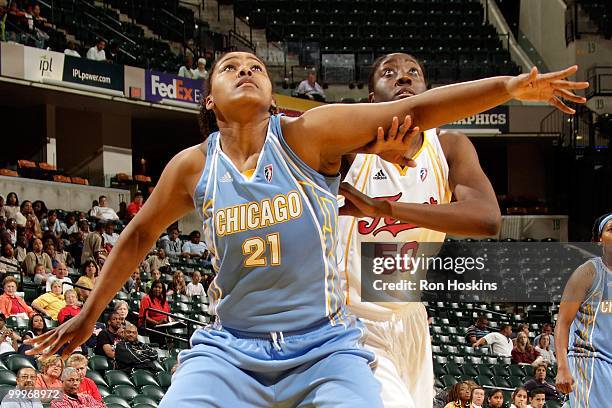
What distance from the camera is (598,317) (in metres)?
5.98

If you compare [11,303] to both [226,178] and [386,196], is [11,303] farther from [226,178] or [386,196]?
[226,178]

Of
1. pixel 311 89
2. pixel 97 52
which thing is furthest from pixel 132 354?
pixel 311 89

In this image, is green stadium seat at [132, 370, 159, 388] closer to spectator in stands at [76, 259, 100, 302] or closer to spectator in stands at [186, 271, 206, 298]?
spectator in stands at [76, 259, 100, 302]

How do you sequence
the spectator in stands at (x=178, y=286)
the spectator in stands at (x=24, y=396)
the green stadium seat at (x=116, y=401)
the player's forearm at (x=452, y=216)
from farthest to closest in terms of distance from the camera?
the spectator in stands at (x=178, y=286)
the green stadium seat at (x=116, y=401)
the spectator in stands at (x=24, y=396)
the player's forearm at (x=452, y=216)

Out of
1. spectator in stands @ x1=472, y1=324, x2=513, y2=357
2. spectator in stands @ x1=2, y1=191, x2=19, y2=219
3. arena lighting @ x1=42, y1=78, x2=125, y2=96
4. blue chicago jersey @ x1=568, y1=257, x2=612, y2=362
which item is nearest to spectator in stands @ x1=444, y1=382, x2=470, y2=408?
blue chicago jersey @ x1=568, y1=257, x2=612, y2=362

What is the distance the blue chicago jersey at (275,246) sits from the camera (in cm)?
291

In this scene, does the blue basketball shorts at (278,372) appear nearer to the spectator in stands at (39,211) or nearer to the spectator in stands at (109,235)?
the spectator in stands at (109,235)

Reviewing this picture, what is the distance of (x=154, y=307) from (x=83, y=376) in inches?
150

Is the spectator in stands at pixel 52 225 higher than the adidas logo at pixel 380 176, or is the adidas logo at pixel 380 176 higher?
the adidas logo at pixel 380 176

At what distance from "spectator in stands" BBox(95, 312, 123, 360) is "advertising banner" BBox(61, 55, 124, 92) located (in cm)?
943

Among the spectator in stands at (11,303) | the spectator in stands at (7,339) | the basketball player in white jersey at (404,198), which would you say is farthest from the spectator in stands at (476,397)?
the basketball player in white jersey at (404,198)

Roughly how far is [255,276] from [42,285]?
9.38 meters

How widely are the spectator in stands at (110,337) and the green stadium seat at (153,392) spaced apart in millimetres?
912

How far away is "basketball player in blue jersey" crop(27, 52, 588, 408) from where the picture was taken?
2.78 metres
